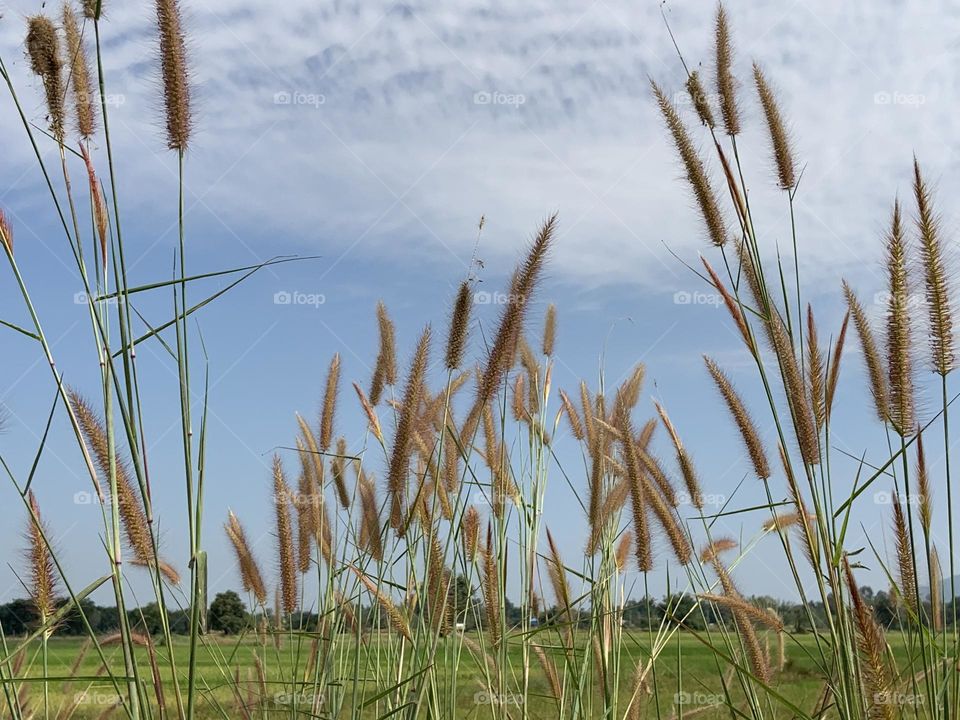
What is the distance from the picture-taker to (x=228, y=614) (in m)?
3.82

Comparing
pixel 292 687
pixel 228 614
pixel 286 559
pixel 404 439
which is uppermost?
pixel 404 439

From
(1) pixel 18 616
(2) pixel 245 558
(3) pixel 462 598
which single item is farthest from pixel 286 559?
(1) pixel 18 616

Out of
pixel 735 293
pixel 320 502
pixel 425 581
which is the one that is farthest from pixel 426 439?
pixel 735 293

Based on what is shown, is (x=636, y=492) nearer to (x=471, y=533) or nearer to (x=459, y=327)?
(x=471, y=533)

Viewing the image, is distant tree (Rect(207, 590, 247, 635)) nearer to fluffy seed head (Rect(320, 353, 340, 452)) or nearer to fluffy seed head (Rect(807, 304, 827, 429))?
fluffy seed head (Rect(320, 353, 340, 452))

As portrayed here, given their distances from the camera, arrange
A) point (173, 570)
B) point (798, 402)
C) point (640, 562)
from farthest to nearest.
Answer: point (640, 562), point (173, 570), point (798, 402)

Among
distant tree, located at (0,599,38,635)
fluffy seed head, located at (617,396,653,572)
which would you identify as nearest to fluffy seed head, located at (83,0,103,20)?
distant tree, located at (0,599,38,635)

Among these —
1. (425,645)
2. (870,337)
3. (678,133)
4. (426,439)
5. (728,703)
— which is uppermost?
(678,133)

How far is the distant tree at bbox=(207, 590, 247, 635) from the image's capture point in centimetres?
373

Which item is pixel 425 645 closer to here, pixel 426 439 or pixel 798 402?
pixel 426 439

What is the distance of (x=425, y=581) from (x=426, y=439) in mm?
666

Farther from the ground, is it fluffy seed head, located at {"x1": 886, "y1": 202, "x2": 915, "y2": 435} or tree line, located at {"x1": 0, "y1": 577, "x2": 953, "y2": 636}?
fluffy seed head, located at {"x1": 886, "y1": 202, "x2": 915, "y2": 435}

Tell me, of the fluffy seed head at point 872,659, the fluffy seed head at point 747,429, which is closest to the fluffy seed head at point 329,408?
the fluffy seed head at point 747,429

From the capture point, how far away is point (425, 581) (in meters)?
2.60
